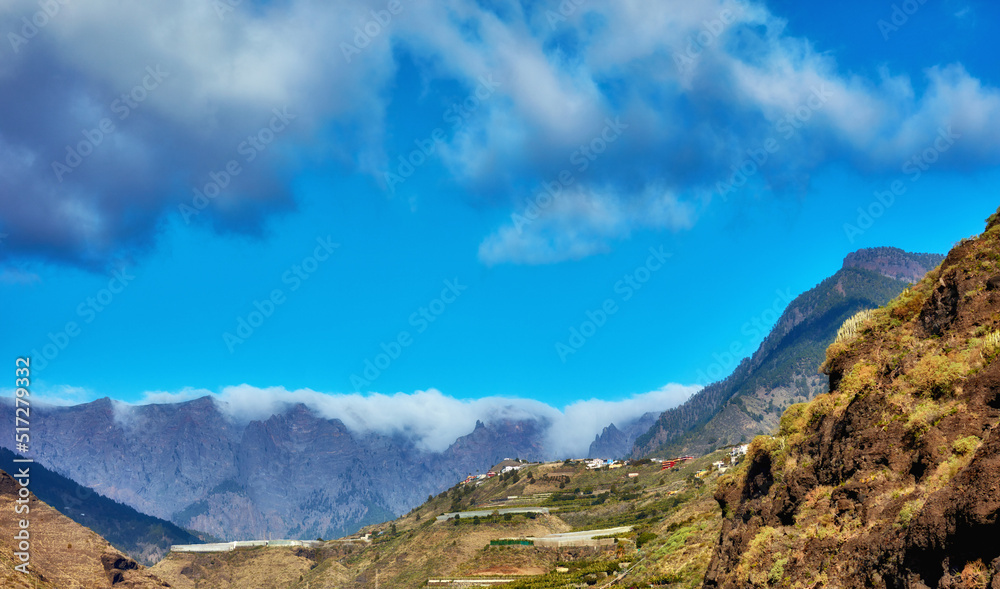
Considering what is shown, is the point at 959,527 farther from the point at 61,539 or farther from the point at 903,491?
the point at 61,539

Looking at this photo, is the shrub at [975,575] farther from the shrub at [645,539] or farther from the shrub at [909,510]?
the shrub at [645,539]

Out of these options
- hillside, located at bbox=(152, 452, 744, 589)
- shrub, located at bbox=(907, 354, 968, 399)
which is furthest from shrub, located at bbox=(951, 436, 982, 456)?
hillside, located at bbox=(152, 452, 744, 589)

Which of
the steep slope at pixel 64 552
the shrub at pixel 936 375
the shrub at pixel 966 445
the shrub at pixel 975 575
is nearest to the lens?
the shrub at pixel 975 575

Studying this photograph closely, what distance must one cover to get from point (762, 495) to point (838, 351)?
728cm

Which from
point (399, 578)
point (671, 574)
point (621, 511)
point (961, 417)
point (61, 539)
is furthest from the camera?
point (621, 511)

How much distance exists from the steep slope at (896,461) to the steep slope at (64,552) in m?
94.7

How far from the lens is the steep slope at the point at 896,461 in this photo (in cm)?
1462

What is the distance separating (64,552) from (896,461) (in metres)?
128

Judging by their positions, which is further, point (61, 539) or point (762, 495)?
point (61, 539)

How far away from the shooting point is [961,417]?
17812 millimetres

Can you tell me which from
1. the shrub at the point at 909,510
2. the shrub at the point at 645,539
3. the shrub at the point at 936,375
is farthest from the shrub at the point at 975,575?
the shrub at the point at 645,539

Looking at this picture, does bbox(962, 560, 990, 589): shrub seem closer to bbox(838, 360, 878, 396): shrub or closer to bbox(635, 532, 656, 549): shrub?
bbox(838, 360, 878, 396): shrub

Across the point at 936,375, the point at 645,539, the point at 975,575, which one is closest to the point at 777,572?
the point at 936,375

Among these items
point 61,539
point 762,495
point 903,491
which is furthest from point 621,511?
point 903,491
